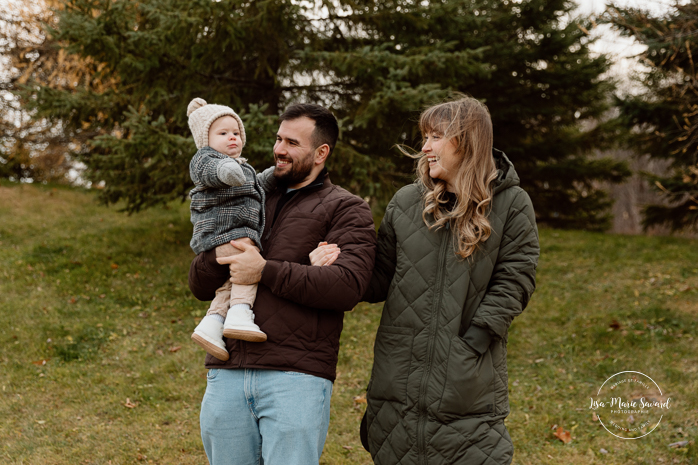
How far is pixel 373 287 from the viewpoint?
2547 mm

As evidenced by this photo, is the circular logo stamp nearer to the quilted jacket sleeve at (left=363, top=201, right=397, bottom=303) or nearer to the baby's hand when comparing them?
the quilted jacket sleeve at (left=363, top=201, right=397, bottom=303)

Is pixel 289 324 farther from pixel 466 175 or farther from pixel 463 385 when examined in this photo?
pixel 466 175

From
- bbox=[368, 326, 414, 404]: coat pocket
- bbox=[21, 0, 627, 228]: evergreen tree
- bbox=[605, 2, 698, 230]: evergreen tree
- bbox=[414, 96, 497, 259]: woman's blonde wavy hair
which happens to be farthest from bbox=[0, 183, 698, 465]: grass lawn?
bbox=[414, 96, 497, 259]: woman's blonde wavy hair

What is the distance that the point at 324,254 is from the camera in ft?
7.54

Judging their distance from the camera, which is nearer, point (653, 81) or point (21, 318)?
point (21, 318)

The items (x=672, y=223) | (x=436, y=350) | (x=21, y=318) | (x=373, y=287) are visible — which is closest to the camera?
(x=436, y=350)

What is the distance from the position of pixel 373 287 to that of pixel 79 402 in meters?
3.65

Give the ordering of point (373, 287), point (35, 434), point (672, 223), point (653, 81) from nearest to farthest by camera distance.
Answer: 1. point (373, 287)
2. point (35, 434)
3. point (653, 81)
4. point (672, 223)

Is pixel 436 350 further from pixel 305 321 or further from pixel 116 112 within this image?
pixel 116 112

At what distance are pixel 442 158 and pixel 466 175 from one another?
13 cm

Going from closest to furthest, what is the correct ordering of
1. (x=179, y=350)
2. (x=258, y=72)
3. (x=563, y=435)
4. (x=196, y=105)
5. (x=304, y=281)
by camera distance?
(x=304, y=281), (x=196, y=105), (x=563, y=435), (x=179, y=350), (x=258, y=72)

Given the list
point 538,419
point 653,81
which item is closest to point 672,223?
point 653,81

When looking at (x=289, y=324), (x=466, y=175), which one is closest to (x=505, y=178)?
(x=466, y=175)

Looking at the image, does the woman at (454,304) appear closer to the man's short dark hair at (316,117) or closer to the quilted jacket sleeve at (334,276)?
the quilted jacket sleeve at (334,276)
